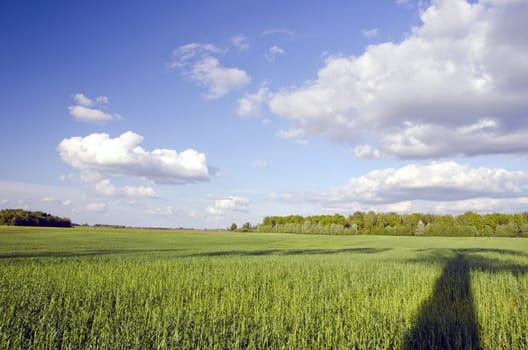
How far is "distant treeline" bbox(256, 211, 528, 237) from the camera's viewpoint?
10750 centimetres

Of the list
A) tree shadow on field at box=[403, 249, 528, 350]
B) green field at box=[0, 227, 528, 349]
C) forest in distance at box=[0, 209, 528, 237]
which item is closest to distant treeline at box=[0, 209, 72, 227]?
forest in distance at box=[0, 209, 528, 237]

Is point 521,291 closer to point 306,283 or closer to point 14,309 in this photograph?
point 306,283

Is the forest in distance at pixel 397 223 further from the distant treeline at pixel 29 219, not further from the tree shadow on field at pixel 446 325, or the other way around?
the tree shadow on field at pixel 446 325

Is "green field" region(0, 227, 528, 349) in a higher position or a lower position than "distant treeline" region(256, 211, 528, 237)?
higher

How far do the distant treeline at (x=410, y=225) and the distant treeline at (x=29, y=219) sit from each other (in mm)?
85291

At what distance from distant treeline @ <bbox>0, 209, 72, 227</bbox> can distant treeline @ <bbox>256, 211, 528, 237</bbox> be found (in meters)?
85.3

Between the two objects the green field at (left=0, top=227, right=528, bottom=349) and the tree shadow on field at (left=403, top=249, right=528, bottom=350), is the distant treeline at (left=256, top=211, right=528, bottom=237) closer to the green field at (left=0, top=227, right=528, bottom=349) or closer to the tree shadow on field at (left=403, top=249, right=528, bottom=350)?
the tree shadow on field at (left=403, top=249, right=528, bottom=350)

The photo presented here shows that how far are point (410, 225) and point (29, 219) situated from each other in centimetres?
14291

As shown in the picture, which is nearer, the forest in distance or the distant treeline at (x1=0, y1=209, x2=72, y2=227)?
the forest in distance

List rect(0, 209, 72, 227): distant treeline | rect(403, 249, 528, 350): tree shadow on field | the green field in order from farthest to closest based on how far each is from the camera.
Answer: rect(0, 209, 72, 227): distant treeline → rect(403, 249, 528, 350): tree shadow on field → the green field

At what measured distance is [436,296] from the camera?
11094mm

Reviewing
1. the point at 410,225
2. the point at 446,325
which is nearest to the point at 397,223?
the point at 410,225

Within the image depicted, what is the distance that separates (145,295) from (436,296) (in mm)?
9814

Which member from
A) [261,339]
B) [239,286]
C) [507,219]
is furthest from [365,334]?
[507,219]
